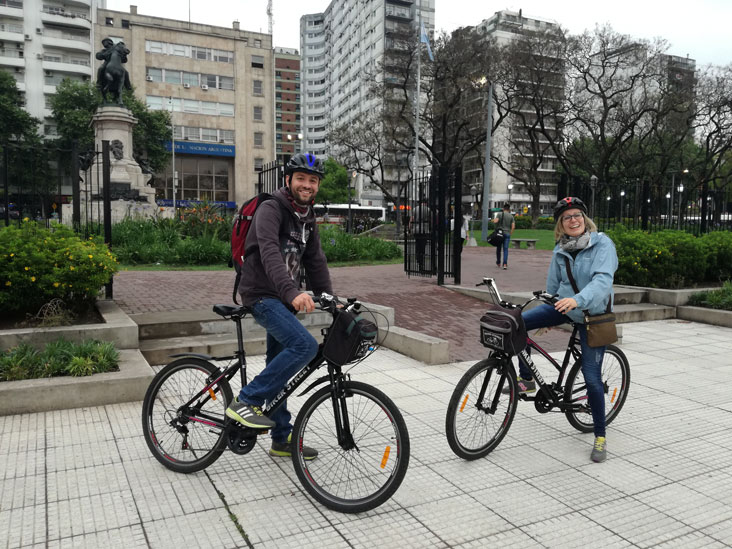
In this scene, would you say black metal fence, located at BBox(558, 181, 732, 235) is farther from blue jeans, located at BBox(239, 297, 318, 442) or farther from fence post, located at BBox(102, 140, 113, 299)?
blue jeans, located at BBox(239, 297, 318, 442)

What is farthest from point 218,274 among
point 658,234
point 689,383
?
point 689,383

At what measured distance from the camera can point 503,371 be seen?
162 inches

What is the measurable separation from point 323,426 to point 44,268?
14.0 ft

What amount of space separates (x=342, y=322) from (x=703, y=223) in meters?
14.4

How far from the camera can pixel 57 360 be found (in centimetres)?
526

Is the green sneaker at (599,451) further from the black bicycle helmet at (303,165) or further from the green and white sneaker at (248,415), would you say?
the black bicycle helmet at (303,165)

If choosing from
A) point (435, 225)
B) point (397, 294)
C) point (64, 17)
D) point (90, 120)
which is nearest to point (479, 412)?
point (397, 294)

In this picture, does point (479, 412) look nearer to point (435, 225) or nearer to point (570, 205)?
point (570, 205)

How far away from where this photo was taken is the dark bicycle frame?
11.0 feet

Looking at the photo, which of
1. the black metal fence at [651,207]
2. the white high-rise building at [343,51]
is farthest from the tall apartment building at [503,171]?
the black metal fence at [651,207]

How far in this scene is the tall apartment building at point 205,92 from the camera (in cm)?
5997

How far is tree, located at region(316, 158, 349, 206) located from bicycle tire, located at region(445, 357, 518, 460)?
6590 centimetres

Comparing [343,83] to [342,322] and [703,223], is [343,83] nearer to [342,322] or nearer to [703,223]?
[703,223]

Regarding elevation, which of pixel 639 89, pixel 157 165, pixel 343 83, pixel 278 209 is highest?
pixel 343 83
